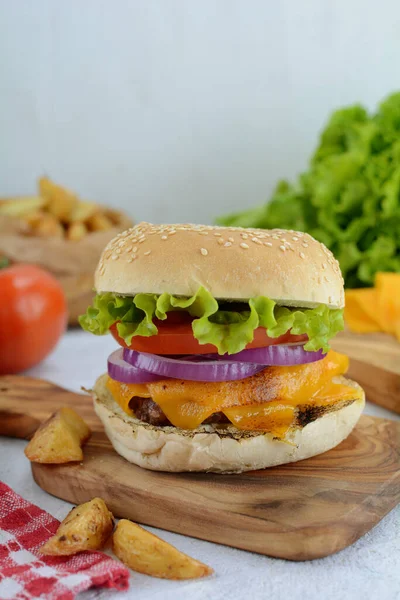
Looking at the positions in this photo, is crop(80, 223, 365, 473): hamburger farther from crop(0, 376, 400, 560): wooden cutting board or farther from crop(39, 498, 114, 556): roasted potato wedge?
crop(39, 498, 114, 556): roasted potato wedge

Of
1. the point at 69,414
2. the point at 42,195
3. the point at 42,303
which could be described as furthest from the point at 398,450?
the point at 42,195

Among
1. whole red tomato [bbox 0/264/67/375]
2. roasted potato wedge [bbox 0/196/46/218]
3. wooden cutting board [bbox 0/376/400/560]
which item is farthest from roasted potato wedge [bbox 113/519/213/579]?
roasted potato wedge [bbox 0/196/46/218]

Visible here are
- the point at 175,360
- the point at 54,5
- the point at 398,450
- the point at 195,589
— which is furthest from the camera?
the point at 54,5

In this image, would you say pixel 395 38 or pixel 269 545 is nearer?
pixel 269 545

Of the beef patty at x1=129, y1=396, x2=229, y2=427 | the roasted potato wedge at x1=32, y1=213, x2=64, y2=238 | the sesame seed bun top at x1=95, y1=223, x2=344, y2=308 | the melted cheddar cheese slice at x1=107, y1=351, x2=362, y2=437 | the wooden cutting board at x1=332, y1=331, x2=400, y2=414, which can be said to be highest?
the sesame seed bun top at x1=95, y1=223, x2=344, y2=308

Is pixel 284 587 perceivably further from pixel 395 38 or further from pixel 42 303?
pixel 395 38

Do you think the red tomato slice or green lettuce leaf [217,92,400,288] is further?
green lettuce leaf [217,92,400,288]
